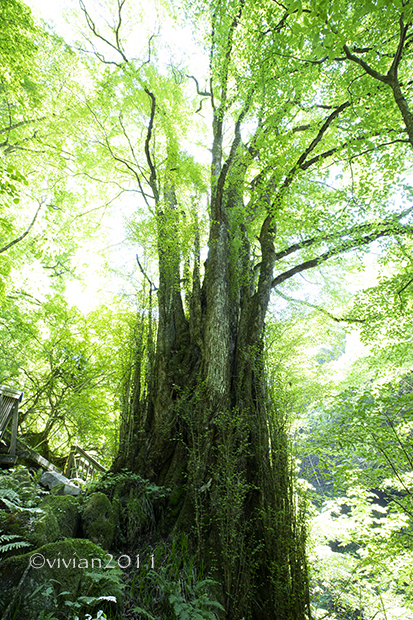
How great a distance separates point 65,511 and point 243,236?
5.29m

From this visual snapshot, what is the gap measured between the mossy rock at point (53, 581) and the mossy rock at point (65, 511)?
3.04 feet

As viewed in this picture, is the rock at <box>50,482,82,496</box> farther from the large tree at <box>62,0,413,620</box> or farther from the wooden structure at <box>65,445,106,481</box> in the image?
the wooden structure at <box>65,445,106,481</box>

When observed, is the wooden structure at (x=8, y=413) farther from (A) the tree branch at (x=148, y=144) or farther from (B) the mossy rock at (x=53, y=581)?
(A) the tree branch at (x=148, y=144)

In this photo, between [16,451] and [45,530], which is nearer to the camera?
[45,530]

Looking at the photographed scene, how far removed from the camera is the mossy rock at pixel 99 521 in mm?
3223

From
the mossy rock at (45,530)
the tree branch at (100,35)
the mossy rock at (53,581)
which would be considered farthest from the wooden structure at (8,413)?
the tree branch at (100,35)

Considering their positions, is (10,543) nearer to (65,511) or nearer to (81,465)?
(65,511)

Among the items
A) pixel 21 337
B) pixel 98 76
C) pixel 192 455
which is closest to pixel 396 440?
pixel 192 455

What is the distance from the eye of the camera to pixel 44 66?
22.3ft

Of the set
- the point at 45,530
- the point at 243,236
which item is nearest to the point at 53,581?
the point at 45,530

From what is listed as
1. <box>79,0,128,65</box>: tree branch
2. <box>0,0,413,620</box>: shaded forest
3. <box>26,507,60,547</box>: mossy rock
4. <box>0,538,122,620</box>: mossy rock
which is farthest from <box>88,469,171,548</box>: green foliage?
<box>79,0,128,65</box>: tree branch

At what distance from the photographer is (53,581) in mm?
2094

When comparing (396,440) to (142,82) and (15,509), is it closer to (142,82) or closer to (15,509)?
(15,509)

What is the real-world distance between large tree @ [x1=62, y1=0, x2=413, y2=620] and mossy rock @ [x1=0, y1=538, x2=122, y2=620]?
106 cm
